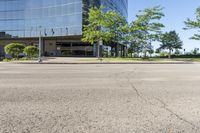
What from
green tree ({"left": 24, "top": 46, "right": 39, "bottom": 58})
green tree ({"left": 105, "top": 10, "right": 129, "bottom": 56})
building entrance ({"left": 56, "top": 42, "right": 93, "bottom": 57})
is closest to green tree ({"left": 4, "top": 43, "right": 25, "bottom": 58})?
green tree ({"left": 24, "top": 46, "right": 39, "bottom": 58})

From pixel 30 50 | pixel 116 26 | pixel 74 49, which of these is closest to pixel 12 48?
pixel 30 50

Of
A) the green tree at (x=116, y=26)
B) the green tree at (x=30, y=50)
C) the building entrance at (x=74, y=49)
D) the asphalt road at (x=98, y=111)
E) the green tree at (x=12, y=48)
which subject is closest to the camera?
the asphalt road at (x=98, y=111)

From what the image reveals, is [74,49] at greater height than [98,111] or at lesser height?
greater

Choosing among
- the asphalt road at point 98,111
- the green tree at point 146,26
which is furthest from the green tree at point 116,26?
the asphalt road at point 98,111

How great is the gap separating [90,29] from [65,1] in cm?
1655

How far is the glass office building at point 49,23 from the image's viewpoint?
6538 cm

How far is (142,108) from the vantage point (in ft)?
25.1

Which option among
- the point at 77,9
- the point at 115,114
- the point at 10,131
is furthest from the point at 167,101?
the point at 77,9

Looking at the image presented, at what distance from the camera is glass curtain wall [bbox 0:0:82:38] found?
6544cm

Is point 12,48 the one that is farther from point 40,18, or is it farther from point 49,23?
point 40,18

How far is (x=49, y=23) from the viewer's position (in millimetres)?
69188

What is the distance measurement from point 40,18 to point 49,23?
3.16 m

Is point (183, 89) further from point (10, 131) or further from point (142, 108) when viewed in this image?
point (10, 131)

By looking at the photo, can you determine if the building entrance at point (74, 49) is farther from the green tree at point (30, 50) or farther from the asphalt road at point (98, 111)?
the asphalt road at point (98, 111)
